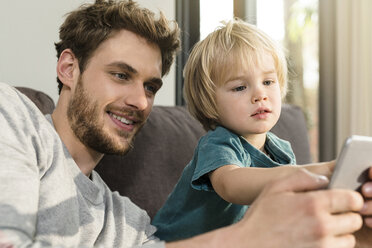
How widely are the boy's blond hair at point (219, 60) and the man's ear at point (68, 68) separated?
0.35 m

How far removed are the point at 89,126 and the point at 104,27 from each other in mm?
307

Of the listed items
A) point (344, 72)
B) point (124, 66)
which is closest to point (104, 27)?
point (124, 66)

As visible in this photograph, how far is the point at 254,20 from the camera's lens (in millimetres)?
3219

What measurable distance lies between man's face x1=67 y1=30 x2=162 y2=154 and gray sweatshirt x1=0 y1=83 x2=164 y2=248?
0.40 ft

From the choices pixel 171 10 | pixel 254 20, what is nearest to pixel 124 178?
pixel 171 10

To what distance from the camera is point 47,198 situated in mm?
1031

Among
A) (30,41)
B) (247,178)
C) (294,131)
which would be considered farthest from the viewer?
(294,131)

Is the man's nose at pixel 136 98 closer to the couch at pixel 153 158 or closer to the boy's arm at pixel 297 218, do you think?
the couch at pixel 153 158

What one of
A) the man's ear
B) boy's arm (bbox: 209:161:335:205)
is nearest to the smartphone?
boy's arm (bbox: 209:161:335:205)

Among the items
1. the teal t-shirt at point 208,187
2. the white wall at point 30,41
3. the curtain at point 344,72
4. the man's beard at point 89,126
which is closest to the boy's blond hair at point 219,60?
the teal t-shirt at point 208,187

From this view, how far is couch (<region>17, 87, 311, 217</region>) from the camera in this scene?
1.54m

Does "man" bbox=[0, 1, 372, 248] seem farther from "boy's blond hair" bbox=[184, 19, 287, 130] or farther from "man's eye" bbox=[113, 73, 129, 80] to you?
"boy's blond hair" bbox=[184, 19, 287, 130]

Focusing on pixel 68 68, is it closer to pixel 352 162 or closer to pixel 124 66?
pixel 124 66

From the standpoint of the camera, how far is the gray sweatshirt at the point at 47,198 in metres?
0.86
